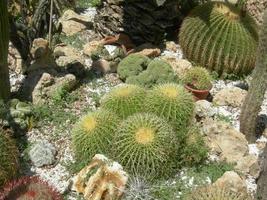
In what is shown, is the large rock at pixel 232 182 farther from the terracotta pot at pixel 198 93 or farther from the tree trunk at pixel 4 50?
the tree trunk at pixel 4 50

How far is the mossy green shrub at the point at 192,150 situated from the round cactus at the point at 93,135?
2.41 ft

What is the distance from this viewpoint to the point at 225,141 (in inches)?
218

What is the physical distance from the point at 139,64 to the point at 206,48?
3.05 ft

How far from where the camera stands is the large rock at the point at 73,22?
7.78 meters

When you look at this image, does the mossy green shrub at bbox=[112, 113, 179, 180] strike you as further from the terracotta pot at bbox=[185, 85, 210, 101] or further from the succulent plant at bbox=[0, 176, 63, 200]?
the terracotta pot at bbox=[185, 85, 210, 101]

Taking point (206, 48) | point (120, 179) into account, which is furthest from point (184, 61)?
point (120, 179)

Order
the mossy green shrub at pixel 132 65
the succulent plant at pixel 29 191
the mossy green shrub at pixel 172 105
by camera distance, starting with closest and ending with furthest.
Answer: the succulent plant at pixel 29 191
the mossy green shrub at pixel 172 105
the mossy green shrub at pixel 132 65

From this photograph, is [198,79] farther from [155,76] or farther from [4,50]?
[4,50]

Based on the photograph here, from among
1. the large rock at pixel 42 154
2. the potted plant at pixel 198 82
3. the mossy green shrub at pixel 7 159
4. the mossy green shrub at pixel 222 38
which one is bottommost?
the large rock at pixel 42 154

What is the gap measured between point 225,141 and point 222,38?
1741 mm

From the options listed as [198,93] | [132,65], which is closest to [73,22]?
[132,65]

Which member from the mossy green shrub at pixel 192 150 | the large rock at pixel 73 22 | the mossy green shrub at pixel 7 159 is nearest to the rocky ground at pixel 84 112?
the mossy green shrub at pixel 192 150

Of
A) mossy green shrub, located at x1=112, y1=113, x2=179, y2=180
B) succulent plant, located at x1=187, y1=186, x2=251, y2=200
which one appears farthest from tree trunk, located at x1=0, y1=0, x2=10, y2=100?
succulent plant, located at x1=187, y1=186, x2=251, y2=200

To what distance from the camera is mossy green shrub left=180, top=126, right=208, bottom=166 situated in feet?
17.3
